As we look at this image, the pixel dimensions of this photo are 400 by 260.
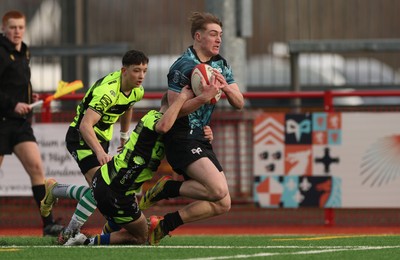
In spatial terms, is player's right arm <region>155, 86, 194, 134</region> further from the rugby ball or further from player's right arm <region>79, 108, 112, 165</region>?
player's right arm <region>79, 108, 112, 165</region>

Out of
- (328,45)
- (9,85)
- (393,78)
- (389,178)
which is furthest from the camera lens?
(393,78)

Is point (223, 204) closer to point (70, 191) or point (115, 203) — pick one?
point (115, 203)

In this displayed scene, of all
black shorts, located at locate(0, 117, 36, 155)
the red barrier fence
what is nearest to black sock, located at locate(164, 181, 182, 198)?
black shorts, located at locate(0, 117, 36, 155)

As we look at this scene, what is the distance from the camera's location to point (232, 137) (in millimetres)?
16531

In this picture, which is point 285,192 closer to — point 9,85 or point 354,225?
point 354,225

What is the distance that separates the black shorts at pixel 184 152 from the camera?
456 inches

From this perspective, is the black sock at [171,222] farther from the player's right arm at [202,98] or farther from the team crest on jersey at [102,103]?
the team crest on jersey at [102,103]

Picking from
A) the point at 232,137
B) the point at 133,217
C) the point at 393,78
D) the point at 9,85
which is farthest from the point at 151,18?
the point at 133,217

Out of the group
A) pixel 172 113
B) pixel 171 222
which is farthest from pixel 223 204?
pixel 172 113

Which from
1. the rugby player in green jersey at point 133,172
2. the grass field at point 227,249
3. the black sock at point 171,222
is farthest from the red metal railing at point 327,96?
the black sock at point 171,222

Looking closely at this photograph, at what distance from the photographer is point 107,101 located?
12.5 m

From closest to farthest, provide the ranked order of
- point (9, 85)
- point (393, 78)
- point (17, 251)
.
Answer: point (17, 251) < point (9, 85) < point (393, 78)

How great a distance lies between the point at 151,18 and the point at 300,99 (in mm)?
7994

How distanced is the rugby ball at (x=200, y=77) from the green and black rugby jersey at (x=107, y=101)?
1.24 m
